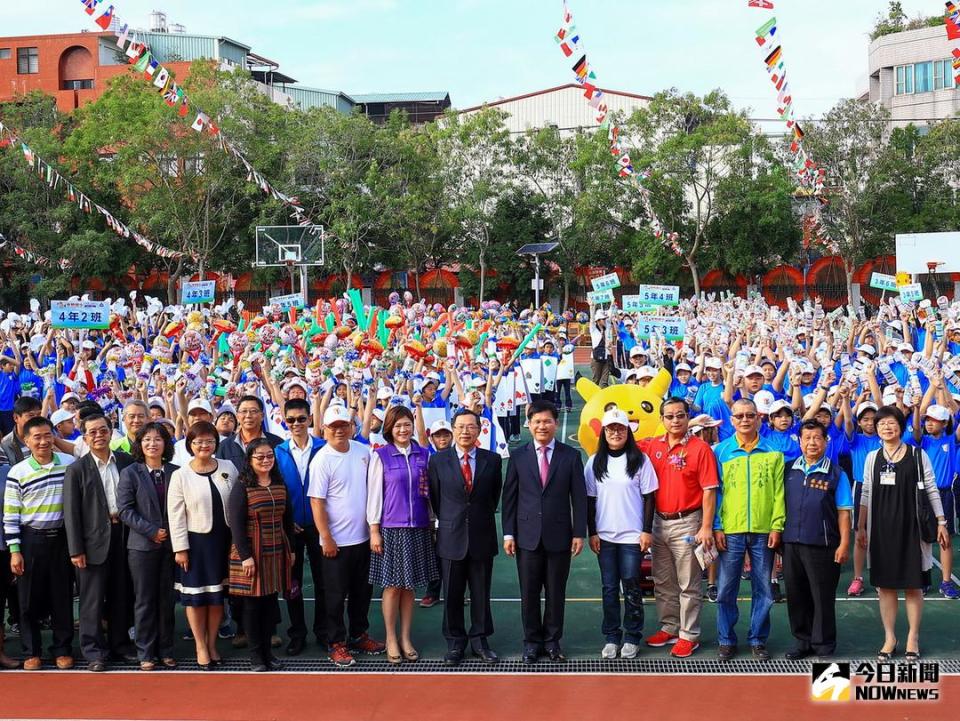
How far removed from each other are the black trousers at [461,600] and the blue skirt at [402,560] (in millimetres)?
143

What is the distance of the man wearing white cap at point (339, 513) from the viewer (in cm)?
683

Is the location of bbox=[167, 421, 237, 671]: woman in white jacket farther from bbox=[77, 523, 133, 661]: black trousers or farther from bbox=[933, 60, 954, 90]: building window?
bbox=[933, 60, 954, 90]: building window

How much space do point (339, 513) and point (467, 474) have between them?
86cm

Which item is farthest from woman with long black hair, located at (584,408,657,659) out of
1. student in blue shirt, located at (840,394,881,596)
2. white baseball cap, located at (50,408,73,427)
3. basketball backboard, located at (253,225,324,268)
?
basketball backboard, located at (253,225,324,268)

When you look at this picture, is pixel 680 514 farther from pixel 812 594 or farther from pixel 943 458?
pixel 943 458

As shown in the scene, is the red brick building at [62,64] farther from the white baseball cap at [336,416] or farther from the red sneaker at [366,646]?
the red sneaker at [366,646]

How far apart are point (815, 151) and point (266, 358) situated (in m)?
33.6

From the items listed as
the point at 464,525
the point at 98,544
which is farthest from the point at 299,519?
the point at 98,544

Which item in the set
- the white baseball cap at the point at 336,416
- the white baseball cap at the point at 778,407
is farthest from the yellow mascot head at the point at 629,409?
the white baseball cap at the point at 336,416

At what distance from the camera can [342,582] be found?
6938 millimetres

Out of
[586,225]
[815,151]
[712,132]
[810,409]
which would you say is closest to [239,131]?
[586,225]

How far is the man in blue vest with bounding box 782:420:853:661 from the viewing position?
669cm

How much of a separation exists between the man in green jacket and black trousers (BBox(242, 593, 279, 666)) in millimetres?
2874

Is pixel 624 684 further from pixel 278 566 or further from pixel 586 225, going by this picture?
pixel 586 225
